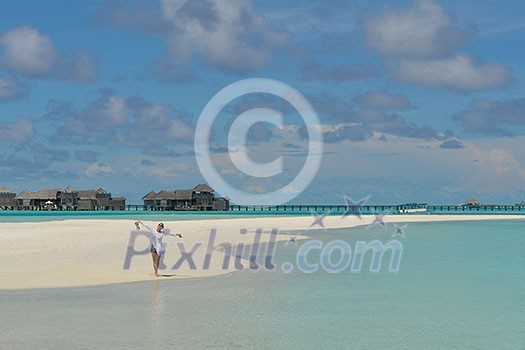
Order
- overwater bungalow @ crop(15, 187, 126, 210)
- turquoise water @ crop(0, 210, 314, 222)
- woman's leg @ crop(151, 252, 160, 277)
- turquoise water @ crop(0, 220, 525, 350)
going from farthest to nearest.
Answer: overwater bungalow @ crop(15, 187, 126, 210), turquoise water @ crop(0, 210, 314, 222), woman's leg @ crop(151, 252, 160, 277), turquoise water @ crop(0, 220, 525, 350)

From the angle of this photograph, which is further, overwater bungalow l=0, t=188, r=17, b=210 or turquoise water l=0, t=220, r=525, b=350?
overwater bungalow l=0, t=188, r=17, b=210

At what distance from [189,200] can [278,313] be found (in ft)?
404

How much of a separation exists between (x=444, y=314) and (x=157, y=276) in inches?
359

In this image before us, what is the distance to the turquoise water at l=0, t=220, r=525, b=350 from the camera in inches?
458

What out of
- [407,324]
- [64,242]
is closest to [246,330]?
[407,324]

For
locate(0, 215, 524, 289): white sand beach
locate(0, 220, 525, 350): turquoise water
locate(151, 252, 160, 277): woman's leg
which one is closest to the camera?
locate(0, 220, 525, 350): turquoise water

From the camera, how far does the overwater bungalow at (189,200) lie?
136375 mm

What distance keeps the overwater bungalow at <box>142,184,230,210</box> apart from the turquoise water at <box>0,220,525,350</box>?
116m

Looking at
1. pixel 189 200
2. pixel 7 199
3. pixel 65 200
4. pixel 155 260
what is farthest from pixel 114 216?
pixel 155 260

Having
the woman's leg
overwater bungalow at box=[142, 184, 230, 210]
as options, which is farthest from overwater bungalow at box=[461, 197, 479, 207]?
the woman's leg

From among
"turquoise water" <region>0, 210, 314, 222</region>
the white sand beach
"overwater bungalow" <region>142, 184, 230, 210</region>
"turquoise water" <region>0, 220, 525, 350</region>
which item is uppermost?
"overwater bungalow" <region>142, 184, 230, 210</region>

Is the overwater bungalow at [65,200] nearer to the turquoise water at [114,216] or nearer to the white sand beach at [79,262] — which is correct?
the turquoise water at [114,216]

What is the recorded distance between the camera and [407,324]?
530 inches

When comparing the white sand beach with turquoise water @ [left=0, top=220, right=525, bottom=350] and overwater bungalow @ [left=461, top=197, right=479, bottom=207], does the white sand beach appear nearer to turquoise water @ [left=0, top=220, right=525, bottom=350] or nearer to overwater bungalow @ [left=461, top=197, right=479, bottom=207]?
turquoise water @ [left=0, top=220, right=525, bottom=350]
